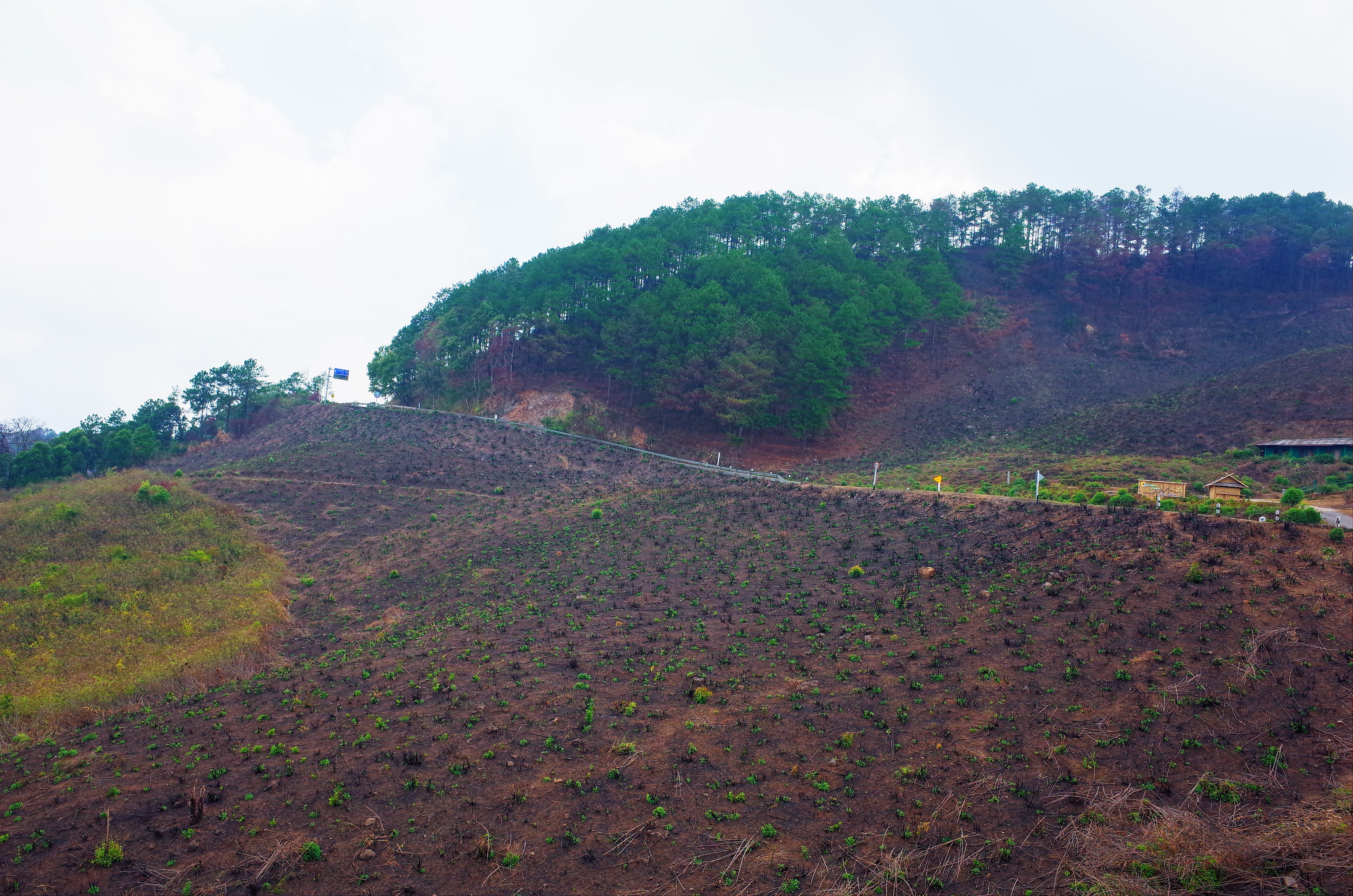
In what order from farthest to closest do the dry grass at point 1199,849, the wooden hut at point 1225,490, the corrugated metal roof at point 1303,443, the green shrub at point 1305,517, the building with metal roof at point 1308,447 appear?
the corrugated metal roof at point 1303,443 < the building with metal roof at point 1308,447 < the wooden hut at point 1225,490 < the green shrub at point 1305,517 < the dry grass at point 1199,849

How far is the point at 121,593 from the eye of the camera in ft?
79.3

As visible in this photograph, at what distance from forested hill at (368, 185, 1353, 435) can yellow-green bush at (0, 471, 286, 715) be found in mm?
27323

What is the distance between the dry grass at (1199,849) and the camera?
8461 millimetres

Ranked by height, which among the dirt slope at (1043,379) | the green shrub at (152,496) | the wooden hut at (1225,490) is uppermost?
the dirt slope at (1043,379)

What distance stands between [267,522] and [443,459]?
10.8 metres

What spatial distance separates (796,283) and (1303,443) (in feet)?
113

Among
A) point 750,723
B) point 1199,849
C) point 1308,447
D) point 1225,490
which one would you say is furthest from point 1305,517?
point 1308,447

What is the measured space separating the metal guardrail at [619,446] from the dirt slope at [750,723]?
13711 mm

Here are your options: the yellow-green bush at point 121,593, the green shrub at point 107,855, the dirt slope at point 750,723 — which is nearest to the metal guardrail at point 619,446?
the dirt slope at point 750,723

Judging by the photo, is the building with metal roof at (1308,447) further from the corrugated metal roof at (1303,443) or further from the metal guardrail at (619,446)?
the metal guardrail at (619,446)

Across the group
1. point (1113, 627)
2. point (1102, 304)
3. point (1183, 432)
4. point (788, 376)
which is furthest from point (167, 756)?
point (1102, 304)

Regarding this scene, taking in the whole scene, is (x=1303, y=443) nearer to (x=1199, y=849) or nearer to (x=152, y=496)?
(x=1199, y=849)

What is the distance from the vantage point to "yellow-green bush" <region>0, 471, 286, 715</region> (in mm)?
19188

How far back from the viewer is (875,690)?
15.8 m
